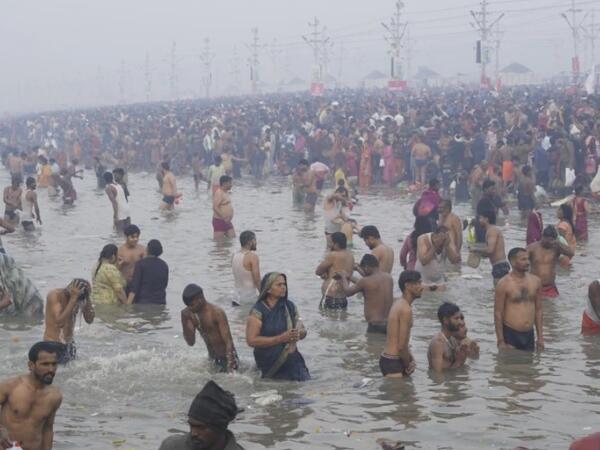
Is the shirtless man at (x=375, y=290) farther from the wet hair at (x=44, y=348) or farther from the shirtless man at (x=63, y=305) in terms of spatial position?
the wet hair at (x=44, y=348)

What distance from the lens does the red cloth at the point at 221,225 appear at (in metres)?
19.2

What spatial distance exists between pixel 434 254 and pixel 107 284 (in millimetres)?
3601

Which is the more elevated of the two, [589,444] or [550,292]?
[589,444]

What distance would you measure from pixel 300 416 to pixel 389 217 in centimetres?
1384

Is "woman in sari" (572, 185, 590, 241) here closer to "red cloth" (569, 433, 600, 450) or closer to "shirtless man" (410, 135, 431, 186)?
"shirtless man" (410, 135, 431, 186)

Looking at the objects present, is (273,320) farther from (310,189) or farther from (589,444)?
(310,189)

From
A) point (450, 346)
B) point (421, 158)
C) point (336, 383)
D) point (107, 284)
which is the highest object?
point (421, 158)

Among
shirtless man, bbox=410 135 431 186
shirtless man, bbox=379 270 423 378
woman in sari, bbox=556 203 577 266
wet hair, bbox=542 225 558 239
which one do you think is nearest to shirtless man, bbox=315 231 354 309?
wet hair, bbox=542 225 558 239

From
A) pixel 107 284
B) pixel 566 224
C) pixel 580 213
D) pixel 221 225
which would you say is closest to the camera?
pixel 107 284

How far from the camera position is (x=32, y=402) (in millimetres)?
7152

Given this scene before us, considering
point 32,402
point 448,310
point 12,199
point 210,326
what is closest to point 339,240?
point 210,326

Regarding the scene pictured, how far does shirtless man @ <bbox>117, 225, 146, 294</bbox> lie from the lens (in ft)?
44.6

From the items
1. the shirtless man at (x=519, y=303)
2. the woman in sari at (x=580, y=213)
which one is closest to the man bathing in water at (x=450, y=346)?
the shirtless man at (x=519, y=303)

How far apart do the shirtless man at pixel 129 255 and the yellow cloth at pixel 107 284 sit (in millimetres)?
316
